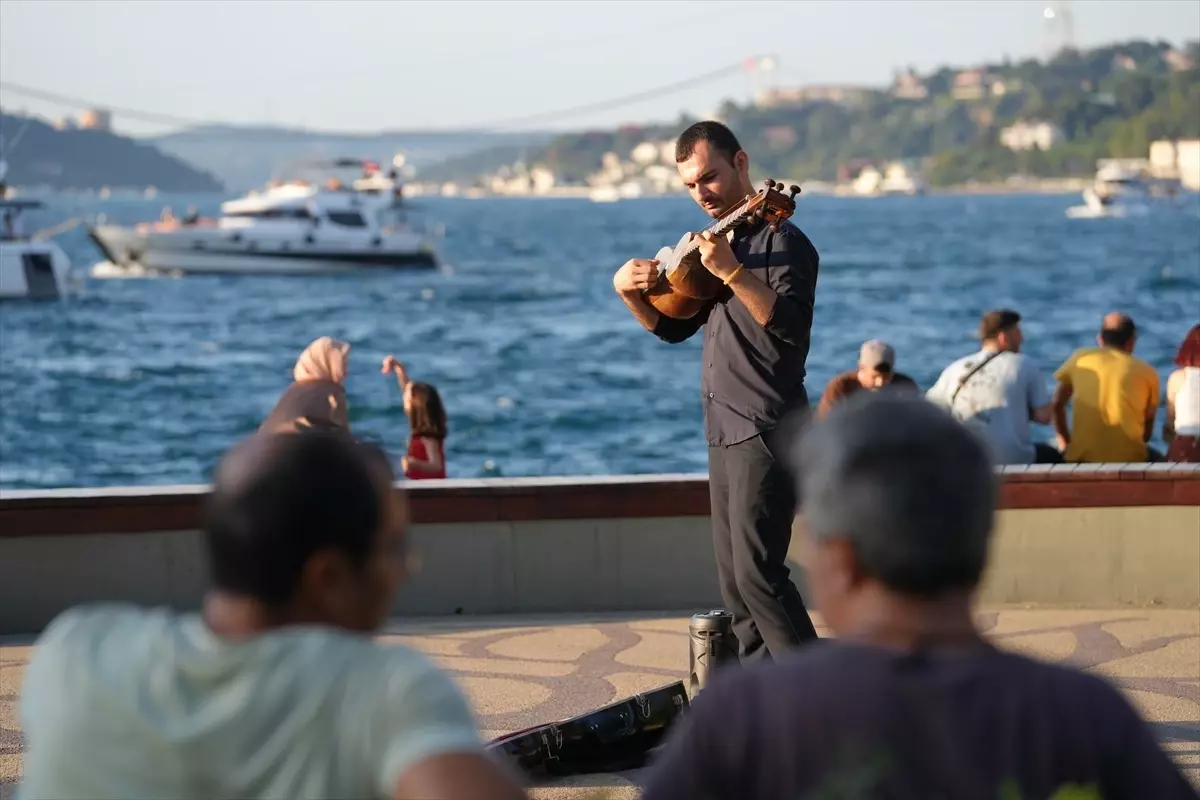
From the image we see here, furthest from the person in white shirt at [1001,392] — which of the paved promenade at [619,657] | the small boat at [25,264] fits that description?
the small boat at [25,264]

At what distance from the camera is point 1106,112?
190 metres

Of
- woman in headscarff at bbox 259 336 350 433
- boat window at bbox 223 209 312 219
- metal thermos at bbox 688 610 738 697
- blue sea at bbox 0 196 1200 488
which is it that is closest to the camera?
metal thermos at bbox 688 610 738 697

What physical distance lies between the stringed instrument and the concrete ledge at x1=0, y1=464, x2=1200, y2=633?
2502 millimetres

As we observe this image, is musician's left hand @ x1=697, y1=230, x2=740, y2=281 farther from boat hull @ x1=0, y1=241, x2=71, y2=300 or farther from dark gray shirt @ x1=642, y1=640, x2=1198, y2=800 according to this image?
boat hull @ x1=0, y1=241, x2=71, y2=300

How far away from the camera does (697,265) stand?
5.11m

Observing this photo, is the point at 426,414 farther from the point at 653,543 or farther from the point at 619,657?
the point at 619,657

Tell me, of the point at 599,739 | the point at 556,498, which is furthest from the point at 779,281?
the point at 556,498

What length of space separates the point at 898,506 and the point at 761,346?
3.10m

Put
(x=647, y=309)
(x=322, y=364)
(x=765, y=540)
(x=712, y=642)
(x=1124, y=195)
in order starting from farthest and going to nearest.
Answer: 1. (x=1124, y=195)
2. (x=322, y=364)
3. (x=712, y=642)
4. (x=647, y=309)
5. (x=765, y=540)

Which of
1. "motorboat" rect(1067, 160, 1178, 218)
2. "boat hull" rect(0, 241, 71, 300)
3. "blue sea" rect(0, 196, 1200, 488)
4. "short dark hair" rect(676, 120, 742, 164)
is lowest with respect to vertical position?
"blue sea" rect(0, 196, 1200, 488)

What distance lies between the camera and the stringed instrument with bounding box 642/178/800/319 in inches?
199

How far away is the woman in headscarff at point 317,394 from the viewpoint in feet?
22.7

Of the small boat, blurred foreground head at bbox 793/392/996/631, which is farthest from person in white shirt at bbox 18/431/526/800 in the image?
the small boat

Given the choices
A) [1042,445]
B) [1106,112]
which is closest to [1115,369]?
[1042,445]
